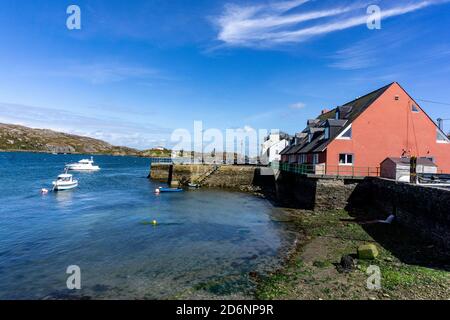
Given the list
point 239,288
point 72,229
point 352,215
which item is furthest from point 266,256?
point 72,229

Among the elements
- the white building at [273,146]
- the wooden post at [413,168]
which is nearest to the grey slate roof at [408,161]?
the wooden post at [413,168]

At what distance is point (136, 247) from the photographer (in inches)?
806

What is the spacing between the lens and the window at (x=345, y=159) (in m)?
31.7

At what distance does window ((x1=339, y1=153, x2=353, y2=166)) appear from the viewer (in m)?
31.7

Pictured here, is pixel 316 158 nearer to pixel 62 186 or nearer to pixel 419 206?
pixel 419 206

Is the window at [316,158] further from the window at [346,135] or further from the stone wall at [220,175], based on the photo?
the stone wall at [220,175]

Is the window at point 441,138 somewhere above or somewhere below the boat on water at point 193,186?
above

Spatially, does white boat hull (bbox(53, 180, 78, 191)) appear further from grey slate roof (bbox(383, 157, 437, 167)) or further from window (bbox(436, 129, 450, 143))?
window (bbox(436, 129, 450, 143))

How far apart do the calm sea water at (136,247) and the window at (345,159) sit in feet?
29.4

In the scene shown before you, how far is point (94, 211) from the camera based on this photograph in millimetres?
32969

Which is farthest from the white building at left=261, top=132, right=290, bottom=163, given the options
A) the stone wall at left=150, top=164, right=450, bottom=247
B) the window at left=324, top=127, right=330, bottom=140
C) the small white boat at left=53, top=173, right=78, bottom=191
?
the small white boat at left=53, top=173, right=78, bottom=191

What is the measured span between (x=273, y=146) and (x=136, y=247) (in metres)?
57.6

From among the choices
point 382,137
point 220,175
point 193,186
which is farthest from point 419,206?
point 193,186
